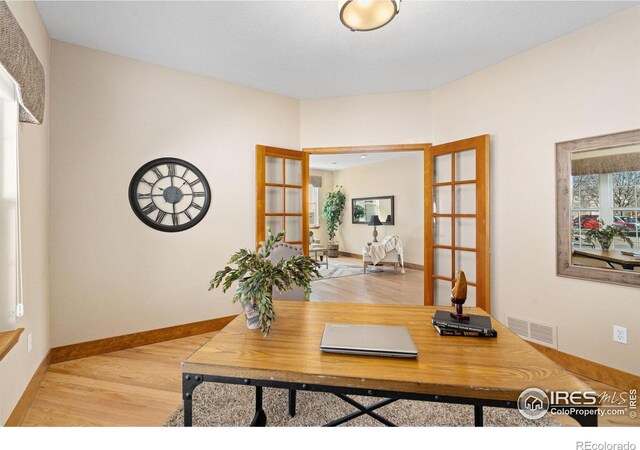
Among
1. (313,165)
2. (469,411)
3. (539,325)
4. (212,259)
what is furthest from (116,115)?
(313,165)

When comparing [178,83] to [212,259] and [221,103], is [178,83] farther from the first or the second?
[212,259]

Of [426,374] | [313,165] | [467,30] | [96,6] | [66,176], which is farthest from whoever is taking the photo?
[313,165]

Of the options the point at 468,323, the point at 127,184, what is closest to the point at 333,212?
the point at 127,184

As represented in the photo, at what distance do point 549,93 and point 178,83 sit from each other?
11.8ft

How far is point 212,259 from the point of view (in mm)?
3566

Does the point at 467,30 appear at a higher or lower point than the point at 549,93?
higher

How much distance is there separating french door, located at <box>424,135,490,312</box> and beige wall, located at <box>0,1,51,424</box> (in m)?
3.65

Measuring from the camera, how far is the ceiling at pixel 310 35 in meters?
2.36

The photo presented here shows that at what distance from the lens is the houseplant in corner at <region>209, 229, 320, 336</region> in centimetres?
142

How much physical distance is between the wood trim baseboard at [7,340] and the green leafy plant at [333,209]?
8.12 meters

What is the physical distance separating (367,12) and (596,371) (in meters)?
3.10

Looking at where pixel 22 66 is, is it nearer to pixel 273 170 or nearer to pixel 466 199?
pixel 273 170

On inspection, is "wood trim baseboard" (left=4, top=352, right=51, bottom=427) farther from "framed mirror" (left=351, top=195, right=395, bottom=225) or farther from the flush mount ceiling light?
"framed mirror" (left=351, top=195, right=395, bottom=225)

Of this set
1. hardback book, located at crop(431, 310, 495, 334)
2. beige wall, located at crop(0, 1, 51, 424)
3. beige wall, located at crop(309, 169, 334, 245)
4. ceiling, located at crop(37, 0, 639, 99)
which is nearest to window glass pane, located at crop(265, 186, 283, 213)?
ceiling, located at crop(37, 0, 639, 99)
